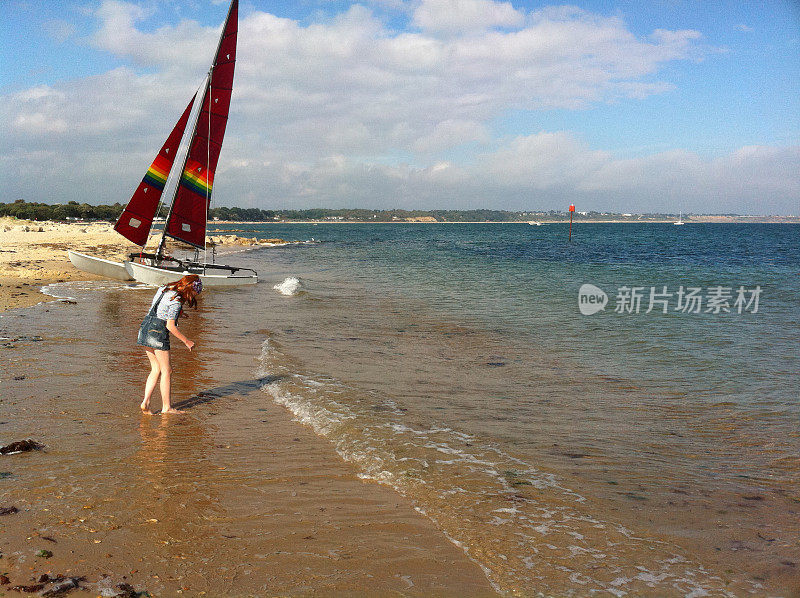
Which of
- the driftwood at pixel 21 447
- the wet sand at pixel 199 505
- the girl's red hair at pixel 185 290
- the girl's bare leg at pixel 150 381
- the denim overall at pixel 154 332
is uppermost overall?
the girl's red hair at pixel 185 290

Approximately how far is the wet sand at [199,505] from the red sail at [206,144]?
13.9m

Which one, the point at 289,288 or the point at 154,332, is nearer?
the point at 154,332

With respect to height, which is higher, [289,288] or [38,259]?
[38,259]

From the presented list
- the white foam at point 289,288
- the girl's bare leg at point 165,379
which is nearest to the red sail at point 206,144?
the white foam at point 289,288

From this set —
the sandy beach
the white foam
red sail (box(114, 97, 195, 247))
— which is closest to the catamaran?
red sail (box(114, 97, 195, 247))

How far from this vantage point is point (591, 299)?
21.8m

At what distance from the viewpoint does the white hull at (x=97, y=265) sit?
21.3 metres

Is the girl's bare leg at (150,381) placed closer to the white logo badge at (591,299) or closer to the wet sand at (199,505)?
the wet sand at (199,505)

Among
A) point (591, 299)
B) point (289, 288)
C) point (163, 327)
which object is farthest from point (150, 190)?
point (591, 299)

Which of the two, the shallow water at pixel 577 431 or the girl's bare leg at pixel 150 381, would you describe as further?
the girl's bare leg at pixel 150 381

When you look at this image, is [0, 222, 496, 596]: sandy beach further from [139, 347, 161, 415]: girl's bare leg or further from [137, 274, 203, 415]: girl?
[137, 274, 203, 415]: girl

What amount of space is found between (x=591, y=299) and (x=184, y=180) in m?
16.5

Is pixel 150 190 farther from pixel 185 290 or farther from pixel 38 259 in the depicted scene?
pixel 185 290

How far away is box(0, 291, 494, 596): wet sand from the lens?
393 centimetres
